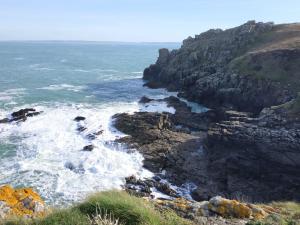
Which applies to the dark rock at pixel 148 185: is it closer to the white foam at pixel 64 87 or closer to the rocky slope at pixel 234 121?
the rocky slope at pixel 234 121

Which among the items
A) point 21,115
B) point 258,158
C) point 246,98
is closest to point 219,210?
point 258,158

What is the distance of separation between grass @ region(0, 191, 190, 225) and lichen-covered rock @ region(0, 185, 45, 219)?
107 centimetres

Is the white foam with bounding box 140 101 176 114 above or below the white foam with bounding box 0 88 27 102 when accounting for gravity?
above

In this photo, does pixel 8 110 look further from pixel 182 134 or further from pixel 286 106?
pixel 286 106

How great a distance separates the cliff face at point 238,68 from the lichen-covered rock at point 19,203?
38.2 m

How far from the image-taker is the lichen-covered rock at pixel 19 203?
27.7 feet

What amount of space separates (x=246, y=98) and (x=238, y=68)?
8.09 metres

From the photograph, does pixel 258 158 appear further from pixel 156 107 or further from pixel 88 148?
pixel 156 107

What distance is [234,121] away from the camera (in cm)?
3459

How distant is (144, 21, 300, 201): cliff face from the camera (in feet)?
90.7

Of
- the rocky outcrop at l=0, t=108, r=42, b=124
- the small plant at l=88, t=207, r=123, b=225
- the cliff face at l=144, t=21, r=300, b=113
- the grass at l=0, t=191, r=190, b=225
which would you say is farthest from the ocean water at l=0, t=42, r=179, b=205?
the small plant at l=88, t=207, r=123, b=225

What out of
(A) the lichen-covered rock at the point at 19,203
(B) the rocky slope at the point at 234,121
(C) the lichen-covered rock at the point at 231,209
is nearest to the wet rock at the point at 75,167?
(B) the rocky slope at the point at 234,121

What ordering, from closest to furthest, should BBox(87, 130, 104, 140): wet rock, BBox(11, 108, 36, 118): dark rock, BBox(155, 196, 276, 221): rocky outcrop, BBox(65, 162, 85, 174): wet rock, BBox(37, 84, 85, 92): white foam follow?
BBox(155, 196, 276, 221): rocky outcrop
BBox(65, 162, 85, 174): wet rock
BBox(87, 130, 104, 140): wet rock
BBox(11, 108, 36, 118): dark rock
BBox(37, 84, 85, 92): white foam

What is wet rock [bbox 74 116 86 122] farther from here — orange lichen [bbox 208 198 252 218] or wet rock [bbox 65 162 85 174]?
orange lichen [bbox 208 198 252 218]
